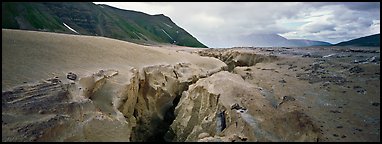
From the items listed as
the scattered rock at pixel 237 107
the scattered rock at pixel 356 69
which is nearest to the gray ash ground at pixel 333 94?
the scattered rock at pixel 356 69

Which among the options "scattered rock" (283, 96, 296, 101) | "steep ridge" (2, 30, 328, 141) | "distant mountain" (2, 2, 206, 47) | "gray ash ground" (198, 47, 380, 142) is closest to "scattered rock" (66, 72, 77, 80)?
"steep ridge" (2, 30, 328, 141)

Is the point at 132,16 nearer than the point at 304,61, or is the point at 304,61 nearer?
the point at 304,61

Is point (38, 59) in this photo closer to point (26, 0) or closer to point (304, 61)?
point (304, 61)

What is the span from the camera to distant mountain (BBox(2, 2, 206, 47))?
65375 mm

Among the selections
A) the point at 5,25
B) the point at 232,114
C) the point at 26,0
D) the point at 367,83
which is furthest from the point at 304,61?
the point at 26,0

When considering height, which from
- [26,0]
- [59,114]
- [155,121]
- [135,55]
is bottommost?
[155,121]

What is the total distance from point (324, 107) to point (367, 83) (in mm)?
4064

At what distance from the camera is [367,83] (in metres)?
13.8

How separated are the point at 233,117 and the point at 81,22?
8689cm

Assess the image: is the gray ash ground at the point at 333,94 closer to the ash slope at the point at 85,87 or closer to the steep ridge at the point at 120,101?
the steep ridge at the point at 120,101

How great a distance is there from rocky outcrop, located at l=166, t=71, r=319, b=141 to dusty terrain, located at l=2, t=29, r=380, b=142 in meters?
0.04

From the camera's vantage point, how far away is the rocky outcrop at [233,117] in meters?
9.38

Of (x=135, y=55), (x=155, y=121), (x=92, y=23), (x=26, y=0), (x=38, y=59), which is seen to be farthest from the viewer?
(x=92, y=23)

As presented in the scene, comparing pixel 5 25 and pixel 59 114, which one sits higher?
pixel 5 25
